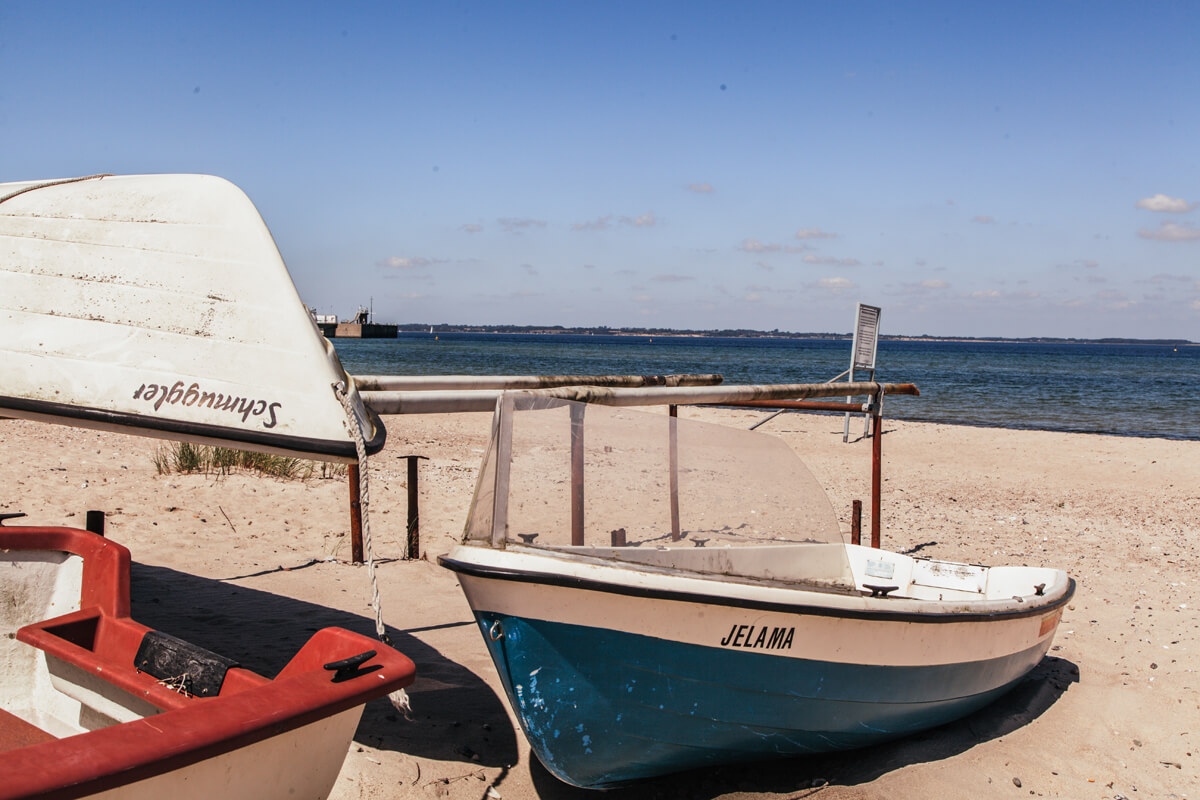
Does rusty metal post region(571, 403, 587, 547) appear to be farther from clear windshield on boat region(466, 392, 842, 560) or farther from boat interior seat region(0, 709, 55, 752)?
boat interior seat region(0, 709, 55, 752)

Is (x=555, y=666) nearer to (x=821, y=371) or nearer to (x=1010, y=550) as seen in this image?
(x=1010, y=550)

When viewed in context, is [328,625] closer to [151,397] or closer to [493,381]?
[493,381]

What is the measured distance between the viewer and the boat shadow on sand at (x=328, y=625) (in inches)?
149

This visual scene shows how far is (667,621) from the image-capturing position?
3.14 metres

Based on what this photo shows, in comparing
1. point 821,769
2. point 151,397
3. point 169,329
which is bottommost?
point 821,769

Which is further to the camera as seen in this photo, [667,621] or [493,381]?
[493,381]

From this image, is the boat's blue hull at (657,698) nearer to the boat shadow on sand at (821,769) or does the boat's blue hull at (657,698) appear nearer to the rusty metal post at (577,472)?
the boat shadow on sand at (821,769)

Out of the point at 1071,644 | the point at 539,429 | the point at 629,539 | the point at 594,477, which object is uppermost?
the point at 539,429

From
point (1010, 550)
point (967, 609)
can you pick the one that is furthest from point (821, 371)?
point (967, 609)

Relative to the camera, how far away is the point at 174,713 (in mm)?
2342

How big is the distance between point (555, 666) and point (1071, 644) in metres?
4.22

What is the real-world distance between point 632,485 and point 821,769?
5.12ft

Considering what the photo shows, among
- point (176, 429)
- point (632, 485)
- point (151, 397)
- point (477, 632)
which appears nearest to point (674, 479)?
point (632, 485)

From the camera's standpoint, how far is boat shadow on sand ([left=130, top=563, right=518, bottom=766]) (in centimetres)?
379
